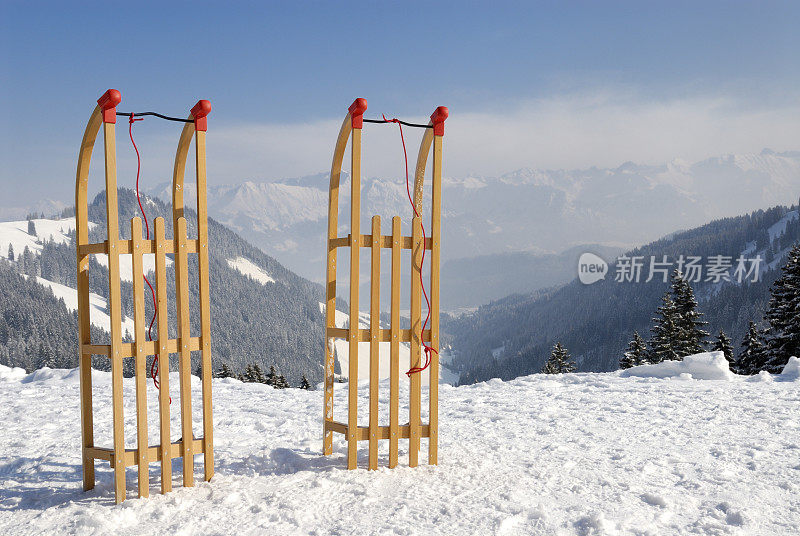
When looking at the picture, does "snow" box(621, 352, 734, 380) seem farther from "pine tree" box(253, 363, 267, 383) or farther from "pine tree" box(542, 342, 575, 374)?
"pine tree" box(253, 363, 267, 383)

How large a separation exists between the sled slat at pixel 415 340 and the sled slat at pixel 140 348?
7.19 ft

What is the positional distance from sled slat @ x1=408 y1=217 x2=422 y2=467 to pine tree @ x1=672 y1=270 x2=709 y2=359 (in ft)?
102

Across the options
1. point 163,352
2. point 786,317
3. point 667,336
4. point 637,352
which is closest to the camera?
point 163,352

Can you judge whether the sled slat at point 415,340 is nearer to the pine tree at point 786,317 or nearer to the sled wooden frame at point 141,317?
the sled wooden frame at point 141,317

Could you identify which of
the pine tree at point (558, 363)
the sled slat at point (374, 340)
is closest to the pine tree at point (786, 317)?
the pine tree at point (558, 363)

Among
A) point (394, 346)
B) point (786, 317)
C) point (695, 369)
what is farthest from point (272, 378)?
point (394, 346)

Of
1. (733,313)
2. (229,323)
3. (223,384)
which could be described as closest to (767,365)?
(223,384)

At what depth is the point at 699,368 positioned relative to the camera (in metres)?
11.4

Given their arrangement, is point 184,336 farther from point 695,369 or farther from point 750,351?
point 750,351

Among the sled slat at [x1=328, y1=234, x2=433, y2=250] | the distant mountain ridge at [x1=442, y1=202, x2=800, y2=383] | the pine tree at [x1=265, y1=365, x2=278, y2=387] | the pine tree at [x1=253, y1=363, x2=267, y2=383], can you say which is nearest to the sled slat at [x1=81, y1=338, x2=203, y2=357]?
the sled slat at [x1=328, y1=234, x2=433, y2=250]

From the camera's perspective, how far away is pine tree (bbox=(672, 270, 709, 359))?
1316 inches

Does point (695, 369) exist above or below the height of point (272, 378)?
above

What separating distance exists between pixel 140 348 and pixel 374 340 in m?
1.91

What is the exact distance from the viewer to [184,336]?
4.91 meters
